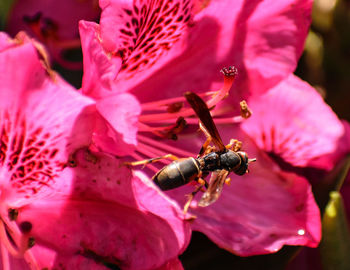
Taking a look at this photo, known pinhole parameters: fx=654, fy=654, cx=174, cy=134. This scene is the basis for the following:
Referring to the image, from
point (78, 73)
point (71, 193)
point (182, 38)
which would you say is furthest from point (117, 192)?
point (78, 73)

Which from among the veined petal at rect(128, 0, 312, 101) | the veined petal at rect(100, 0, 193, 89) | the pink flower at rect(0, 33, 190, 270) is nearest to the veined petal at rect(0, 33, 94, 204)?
the pink flower at rect(0, 33, 190, 270)

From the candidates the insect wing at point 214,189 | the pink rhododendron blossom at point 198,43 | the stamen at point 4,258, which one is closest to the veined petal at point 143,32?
the pink rhododendron blossom at point 198,43

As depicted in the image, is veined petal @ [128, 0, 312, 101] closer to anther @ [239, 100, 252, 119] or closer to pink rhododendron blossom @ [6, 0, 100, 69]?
anther @ [239, 100, 252, 119]

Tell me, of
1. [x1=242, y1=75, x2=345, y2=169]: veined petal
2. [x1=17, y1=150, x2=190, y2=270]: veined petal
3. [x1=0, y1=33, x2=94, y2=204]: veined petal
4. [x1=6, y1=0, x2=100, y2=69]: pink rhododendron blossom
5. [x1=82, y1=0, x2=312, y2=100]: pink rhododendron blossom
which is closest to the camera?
[x1=0, y1=33, x2=94, y2=204]: veined petal

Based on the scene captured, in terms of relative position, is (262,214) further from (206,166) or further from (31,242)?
(31,242)

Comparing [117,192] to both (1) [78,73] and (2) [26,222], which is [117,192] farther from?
(1) [78,73]

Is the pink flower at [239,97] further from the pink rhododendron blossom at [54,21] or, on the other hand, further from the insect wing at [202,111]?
the pink rhododendron blossom at [54,21]

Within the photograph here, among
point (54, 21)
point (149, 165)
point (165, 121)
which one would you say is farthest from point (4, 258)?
point (54, 21)

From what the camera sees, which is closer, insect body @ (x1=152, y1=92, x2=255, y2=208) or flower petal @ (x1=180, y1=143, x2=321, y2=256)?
insect body @ (x1=152, y1=92, x2=255, y2=208)
